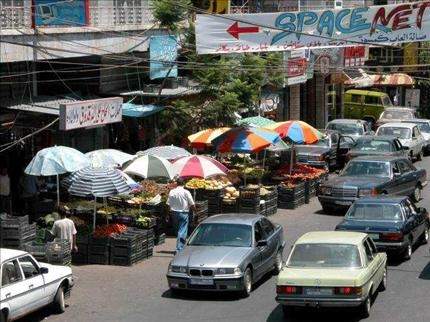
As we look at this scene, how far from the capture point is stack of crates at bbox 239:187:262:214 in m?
26.6

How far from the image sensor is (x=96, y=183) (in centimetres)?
2086

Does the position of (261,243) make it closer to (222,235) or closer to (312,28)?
(222,235)

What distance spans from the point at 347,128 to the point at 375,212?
20425 mm

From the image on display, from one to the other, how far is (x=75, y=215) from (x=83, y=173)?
2.49 metres

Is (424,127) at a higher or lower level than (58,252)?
higher

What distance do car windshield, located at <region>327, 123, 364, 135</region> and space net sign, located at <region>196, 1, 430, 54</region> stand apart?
15923mm

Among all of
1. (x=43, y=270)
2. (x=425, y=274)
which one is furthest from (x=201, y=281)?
(x=425, y=274)

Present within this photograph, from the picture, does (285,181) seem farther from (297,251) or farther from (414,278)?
(297,251)

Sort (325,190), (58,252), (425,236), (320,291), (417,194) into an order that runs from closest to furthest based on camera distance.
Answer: (320,291) → (58,252) → (425,236) → (325,190) → (417,194)

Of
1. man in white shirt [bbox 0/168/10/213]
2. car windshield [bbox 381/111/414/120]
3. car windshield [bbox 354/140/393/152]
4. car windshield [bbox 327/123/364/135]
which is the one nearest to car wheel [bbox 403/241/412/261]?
man in white shirt [bbox 0/168/10/213]

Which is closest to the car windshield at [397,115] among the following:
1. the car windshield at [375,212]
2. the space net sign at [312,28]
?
the space net sign at [312,28]

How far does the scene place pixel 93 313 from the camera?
17109 mm

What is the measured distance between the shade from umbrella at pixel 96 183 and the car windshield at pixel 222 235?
2786 millimetres

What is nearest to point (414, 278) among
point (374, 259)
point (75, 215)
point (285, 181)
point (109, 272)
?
point (374, 259)
